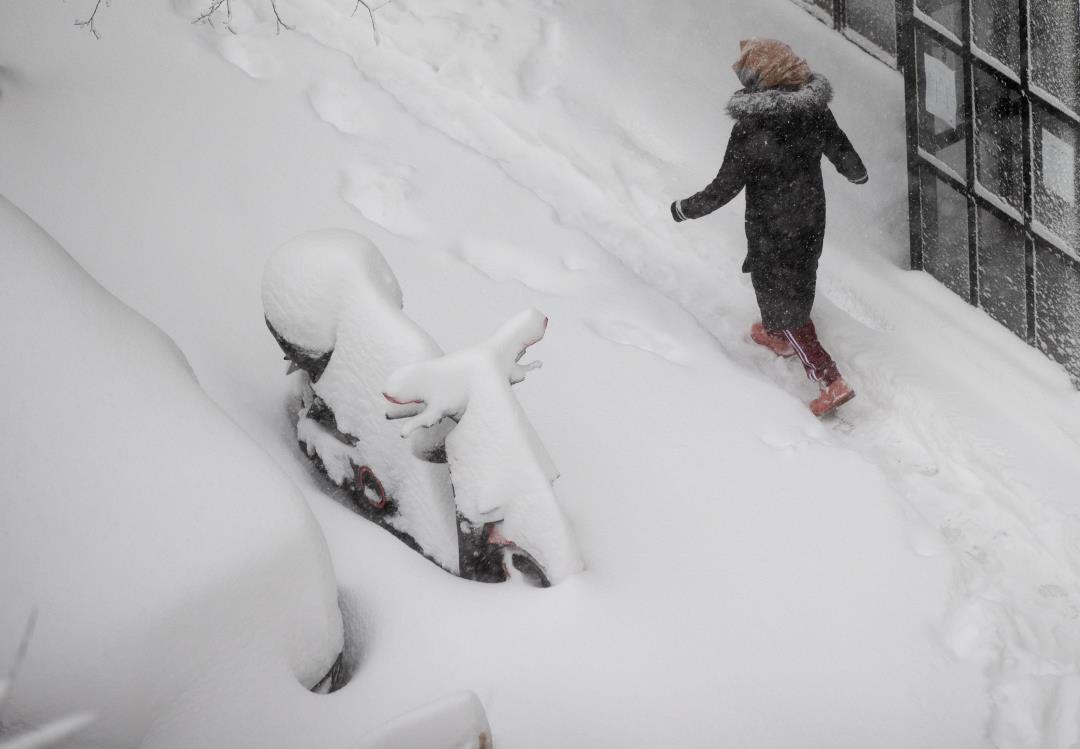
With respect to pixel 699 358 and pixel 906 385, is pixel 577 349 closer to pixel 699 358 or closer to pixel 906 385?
pixel 699 358

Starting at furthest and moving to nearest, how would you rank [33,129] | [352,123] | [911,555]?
[352,123] < [33,129] < [911,555]

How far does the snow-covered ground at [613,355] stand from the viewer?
231 cm

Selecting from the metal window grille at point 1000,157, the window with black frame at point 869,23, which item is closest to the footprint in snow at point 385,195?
the metal window grille at point 1000,157

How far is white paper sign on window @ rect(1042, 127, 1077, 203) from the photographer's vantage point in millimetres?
3646

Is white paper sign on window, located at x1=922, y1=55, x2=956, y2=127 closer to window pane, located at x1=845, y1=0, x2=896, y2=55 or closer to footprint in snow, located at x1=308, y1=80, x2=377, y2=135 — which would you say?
window pane, located at x1=845, y1=0, x2=896, y2=55

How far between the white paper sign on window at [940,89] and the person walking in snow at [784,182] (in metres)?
0.85

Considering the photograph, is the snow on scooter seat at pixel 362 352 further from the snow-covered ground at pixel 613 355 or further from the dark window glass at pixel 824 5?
the dark window glass at pixel 824 5

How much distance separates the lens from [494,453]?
232 centimetres

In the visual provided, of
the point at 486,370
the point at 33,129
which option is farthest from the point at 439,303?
the point at 33,129

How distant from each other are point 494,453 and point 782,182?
1.75 metres

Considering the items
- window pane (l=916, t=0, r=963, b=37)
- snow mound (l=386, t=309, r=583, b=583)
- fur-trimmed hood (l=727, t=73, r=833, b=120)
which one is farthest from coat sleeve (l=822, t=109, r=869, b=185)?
snow mound (l=386, t=309, r=583, b=583)

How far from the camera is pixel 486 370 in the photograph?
233 centimetres

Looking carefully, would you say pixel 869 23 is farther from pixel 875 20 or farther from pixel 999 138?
pixel 999 138

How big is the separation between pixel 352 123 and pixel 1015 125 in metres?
2.79
